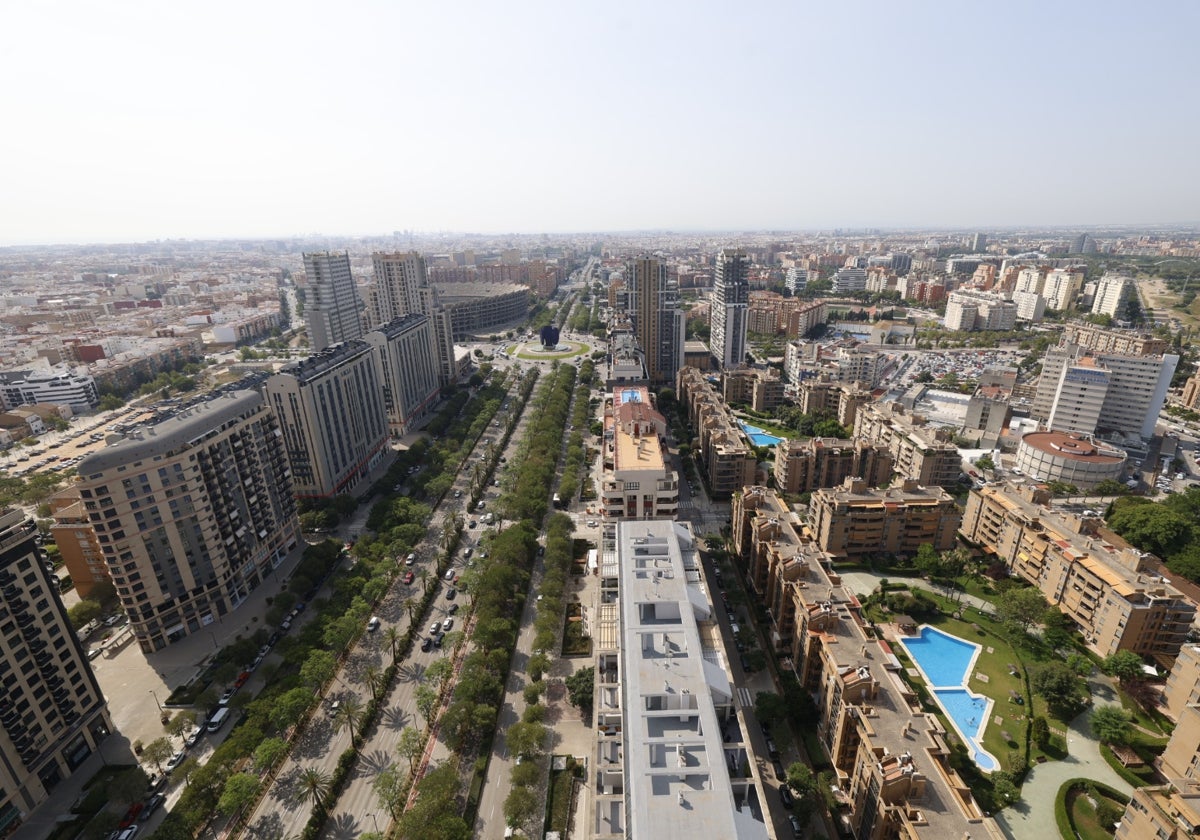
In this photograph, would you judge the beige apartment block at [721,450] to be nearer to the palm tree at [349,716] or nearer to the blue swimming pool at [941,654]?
the blue swimming pool at [941,654]

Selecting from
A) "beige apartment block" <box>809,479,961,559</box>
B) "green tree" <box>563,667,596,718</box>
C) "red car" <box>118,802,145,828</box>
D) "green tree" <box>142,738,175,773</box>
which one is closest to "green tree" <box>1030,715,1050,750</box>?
"beige apartment block" <box>809,479,961,559</box>

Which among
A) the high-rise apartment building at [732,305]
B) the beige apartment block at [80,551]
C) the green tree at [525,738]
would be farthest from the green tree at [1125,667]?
the beige apartment block at [80,551]

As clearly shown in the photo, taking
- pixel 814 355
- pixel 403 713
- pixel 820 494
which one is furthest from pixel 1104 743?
pixel 814 355

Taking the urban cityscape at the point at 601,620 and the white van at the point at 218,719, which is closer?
the urban cityscape at the point at 601,620

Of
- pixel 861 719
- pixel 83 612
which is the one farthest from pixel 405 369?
pixel 861 719

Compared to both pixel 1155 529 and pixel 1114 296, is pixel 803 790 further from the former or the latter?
pixel 1114 296

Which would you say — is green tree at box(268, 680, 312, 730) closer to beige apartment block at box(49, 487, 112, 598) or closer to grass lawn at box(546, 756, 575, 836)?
grass lawn at box(546, 756, 575, 836)
